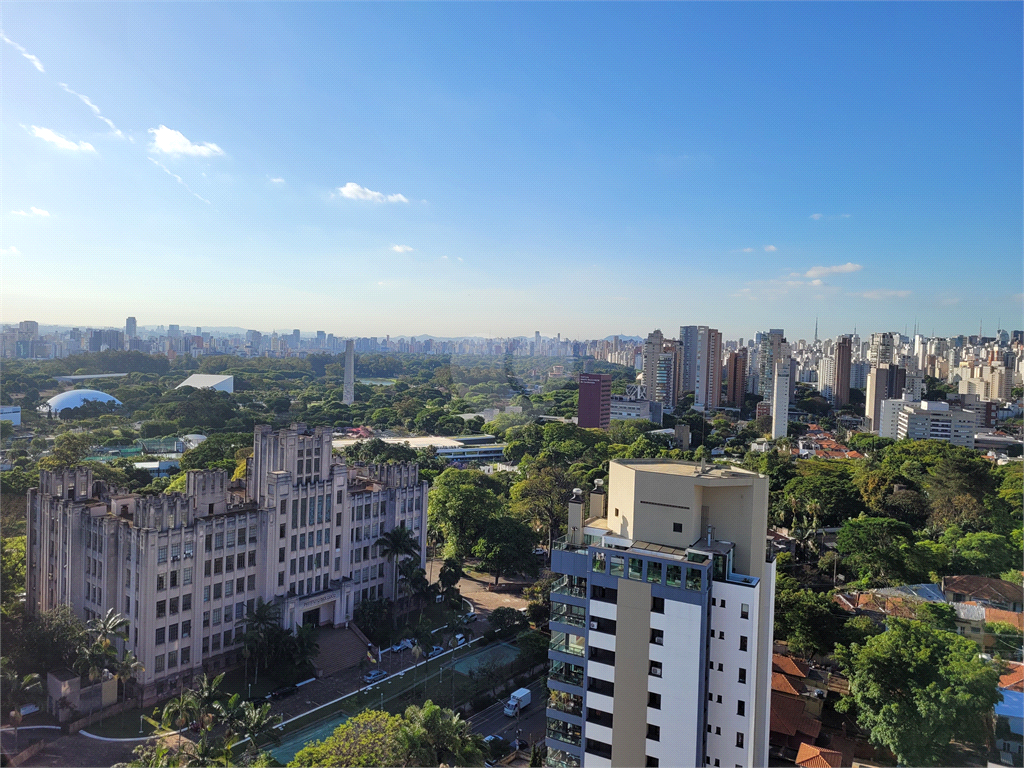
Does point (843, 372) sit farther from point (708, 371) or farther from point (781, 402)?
point (781, 402)

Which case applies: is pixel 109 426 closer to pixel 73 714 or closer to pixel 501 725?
pixel 73 714

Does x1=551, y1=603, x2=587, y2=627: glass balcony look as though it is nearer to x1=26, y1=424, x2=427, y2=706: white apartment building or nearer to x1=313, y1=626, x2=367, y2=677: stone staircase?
x1=313, y1=626, x2=367, y2=677: stone staircase

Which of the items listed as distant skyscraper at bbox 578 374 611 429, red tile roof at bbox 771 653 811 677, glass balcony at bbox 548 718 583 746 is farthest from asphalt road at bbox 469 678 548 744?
distant skyscraper at bbox 578 374 611 429

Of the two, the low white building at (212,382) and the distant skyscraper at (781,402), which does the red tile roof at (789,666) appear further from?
the low white building at (212,382)

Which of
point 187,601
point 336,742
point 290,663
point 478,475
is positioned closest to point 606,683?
point 336,742

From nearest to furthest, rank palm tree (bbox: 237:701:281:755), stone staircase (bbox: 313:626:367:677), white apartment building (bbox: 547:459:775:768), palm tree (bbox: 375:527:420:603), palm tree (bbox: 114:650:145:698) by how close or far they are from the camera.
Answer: white apartment building (bbox: 547:459:775:768) → palm tree (bbox: 237:701:281:755) → palm tree (bbox: 114:650:145:698) → stone staircase (bbox: 313:626:367:677) → palm tree (bbox: 375:527:420:603)

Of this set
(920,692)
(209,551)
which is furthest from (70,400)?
(920,692)
